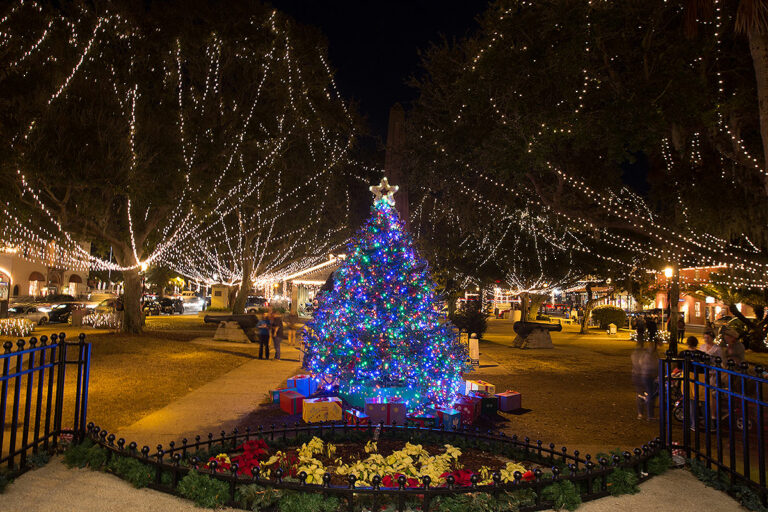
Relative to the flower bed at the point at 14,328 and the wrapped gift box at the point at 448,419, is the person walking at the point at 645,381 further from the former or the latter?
the flower bed at the point at 14,328

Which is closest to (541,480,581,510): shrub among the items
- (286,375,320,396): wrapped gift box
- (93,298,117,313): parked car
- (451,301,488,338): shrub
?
(286,375,320,396): wrapped gift box

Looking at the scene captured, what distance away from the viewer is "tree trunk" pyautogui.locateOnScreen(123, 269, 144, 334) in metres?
21.6

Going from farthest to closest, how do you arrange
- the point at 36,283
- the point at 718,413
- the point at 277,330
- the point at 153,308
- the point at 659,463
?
the point at 36,283, the point at 153,308, the point at 277,330, the point at 659,463, the point at 718,413

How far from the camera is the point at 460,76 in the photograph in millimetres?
15953

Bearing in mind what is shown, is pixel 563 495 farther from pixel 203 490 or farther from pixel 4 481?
pixel 4 481

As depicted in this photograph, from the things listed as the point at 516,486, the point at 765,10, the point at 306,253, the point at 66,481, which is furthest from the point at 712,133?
the point at 306,253

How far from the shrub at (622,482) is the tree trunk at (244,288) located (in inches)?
1114

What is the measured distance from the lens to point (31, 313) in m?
26.7

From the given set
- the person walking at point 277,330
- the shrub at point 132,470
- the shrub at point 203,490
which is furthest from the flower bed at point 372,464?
the person walking at point 277,330

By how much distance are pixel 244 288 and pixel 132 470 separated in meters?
27.8

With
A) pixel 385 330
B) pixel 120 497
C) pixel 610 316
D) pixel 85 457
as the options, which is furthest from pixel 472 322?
pixel 120 497

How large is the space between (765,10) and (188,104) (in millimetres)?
18036

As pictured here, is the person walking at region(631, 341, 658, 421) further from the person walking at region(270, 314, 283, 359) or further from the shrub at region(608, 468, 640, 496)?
the person walking at region(270, 314, 283, 359)

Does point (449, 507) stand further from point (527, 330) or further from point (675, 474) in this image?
point (527, 330)
